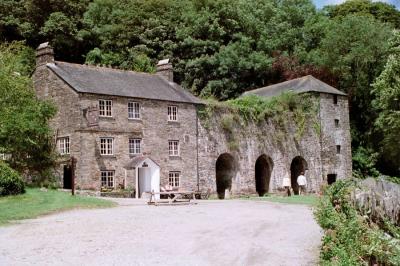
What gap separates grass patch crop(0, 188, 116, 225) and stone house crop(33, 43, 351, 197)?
21.6ft

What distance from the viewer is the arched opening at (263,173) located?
45.2 m

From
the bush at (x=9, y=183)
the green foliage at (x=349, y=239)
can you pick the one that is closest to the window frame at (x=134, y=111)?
the bush at (x=9, y=183)

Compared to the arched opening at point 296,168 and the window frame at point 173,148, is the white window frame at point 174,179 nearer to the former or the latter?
the window frame at point 173,148

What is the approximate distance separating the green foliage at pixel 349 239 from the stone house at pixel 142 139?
75.6 feet

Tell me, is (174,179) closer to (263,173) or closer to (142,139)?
(142,139)

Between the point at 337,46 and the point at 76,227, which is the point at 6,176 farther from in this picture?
the point at 337,46

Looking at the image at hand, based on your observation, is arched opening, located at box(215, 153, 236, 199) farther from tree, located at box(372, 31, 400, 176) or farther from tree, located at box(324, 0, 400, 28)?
tree, located at box(324, 0, 400, 28)

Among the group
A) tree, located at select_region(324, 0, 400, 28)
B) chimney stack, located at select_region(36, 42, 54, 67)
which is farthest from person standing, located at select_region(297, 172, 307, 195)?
tree, located at select_region(324, 0, 400, 28)

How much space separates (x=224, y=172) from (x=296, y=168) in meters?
7.40

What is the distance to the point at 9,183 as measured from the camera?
28562mm

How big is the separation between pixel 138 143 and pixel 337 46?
24.3 metres

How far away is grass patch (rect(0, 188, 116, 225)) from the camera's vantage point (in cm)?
2243

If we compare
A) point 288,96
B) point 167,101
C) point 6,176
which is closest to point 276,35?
point 288,96

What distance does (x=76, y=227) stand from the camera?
19031mm
